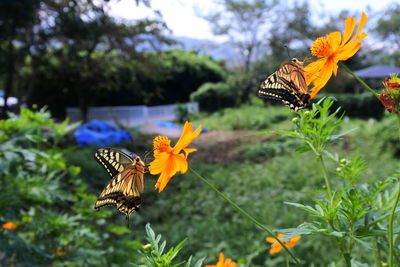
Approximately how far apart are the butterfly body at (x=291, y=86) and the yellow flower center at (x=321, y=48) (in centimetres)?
2

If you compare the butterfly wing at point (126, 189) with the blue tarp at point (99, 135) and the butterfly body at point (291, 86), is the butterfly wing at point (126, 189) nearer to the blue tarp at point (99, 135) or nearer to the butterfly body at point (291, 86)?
the butterfly body at point (291, 86)

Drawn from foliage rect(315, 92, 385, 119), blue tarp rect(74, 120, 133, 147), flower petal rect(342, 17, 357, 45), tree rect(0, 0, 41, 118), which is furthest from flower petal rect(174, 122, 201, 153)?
foliage rect(315, 92, 385, 119)

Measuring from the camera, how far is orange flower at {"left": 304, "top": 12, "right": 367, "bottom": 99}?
421 mm

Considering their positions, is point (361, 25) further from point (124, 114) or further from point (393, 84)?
point (124, 114)

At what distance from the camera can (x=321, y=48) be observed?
0.46 meters

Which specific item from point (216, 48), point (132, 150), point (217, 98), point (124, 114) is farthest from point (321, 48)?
point (216, 48)

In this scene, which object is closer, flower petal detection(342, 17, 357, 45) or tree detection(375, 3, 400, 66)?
flower petal detection(342, 17, 357, 45)

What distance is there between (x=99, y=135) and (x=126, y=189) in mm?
5756

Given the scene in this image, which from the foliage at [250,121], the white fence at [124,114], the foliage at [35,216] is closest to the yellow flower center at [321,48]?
the foliage at [35,216]

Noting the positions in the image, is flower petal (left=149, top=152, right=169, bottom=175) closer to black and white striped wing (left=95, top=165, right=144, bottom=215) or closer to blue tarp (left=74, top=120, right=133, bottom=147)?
black and white striped wing (left=95, top=165, right=144, bottom=215)

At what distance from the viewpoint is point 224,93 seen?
40.5 feet

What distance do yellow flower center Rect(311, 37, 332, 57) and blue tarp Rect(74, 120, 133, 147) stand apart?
5466mm

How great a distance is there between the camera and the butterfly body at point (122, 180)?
559mm

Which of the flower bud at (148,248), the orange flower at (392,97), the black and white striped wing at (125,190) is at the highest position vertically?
the orange flower at (392,97)
